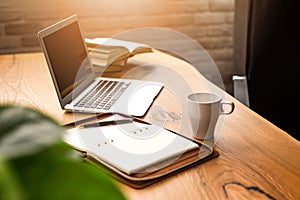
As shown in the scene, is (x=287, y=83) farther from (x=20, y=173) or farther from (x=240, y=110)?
(x=20, y=173)

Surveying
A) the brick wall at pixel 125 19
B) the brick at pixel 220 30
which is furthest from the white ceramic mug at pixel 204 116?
the brick at pixel 220 30

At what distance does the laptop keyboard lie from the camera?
1.37m

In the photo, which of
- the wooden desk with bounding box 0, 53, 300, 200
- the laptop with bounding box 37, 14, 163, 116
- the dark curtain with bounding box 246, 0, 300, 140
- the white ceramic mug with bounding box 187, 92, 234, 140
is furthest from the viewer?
the dark curtain with bounding box 246, 0, 300, 140

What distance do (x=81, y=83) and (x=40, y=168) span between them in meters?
1.40

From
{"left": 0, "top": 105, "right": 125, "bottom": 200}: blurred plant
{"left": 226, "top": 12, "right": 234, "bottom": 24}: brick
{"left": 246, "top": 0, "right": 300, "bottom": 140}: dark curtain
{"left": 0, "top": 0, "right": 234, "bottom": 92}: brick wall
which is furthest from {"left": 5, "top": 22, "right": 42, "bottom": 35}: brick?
{"left": 0, "top": 105, "right": 125, "bottom": 200}: blurred plant

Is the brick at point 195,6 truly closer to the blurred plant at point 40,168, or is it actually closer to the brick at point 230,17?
the brick at point 230,17

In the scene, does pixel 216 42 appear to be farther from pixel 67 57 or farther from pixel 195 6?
pixel 67 57

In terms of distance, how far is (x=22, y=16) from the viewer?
269cm

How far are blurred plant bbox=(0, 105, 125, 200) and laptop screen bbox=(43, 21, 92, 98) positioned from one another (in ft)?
3.98

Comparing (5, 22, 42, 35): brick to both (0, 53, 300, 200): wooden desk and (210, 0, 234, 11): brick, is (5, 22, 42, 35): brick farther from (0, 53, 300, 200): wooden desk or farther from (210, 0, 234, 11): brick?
(210, 0, 234, 11): brick

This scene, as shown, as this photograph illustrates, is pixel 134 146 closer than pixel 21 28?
Yes

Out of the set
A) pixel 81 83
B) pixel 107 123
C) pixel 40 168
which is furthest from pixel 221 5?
pixel 40 168

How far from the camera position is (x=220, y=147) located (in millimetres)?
1070

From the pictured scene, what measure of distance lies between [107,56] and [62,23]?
0.38 metres
